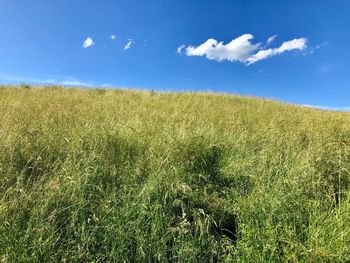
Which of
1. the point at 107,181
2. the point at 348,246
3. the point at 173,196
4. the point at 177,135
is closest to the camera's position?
the point at 348,246

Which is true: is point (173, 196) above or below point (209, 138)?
below

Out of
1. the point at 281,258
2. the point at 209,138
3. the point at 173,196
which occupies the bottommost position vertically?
the point at 281,258

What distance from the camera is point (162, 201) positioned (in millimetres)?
2881

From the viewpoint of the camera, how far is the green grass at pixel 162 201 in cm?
237

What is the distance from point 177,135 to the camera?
429 cm

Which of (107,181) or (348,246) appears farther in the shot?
(107,181)

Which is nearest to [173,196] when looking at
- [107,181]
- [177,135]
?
[107,181]

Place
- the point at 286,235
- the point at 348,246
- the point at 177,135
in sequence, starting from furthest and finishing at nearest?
the point at 177,135
the point at 286,235
the point at 348,246

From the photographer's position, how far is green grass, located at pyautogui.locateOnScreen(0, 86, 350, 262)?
2.37 m

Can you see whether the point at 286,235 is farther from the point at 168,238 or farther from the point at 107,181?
the point at 107,181

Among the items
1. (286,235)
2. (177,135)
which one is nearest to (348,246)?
(286,235)

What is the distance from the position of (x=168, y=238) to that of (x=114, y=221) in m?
0.49

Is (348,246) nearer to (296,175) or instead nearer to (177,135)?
(296,175)

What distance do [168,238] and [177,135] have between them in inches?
78.6
